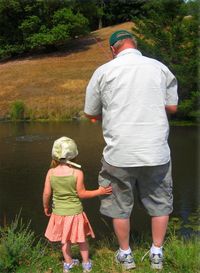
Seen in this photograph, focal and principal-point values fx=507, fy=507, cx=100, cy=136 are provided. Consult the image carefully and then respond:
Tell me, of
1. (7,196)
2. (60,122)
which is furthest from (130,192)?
(60,122)

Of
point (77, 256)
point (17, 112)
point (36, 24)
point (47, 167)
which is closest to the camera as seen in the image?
point (77, 256)

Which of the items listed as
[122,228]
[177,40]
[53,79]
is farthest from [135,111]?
[53,79]

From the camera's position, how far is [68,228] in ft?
13.0

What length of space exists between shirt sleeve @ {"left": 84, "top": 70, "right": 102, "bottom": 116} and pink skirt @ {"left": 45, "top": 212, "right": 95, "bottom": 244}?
0.84 meters

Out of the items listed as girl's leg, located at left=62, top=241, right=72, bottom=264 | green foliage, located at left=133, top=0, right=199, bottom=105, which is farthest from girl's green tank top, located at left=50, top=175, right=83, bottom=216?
green foliage, located at left=133, top=0, right=199, bottom=105

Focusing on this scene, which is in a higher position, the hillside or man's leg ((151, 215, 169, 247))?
the hillside

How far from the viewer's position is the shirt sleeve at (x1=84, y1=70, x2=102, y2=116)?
3.78 m

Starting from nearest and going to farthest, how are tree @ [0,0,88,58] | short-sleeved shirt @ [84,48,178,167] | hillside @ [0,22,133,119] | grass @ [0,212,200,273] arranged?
short-sleeved shirt @ [84,48,178,167] < grass @ [0,212,200,273] < hillside @ [0,22,133,119] < tree @ [0,0,88,58]

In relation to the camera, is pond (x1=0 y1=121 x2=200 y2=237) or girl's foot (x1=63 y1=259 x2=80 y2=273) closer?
girl's foot (x1=63 y1=259 x2=80 y2=273)

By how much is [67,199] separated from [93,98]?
2.72 feet

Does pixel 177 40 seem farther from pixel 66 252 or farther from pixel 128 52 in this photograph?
pixel 66 252

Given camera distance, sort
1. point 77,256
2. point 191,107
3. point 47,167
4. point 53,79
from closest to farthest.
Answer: point 77,256
point 47,167
point 191,107
point 53,79

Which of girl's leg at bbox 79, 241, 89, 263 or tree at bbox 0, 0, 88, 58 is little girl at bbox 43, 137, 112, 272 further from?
tree at bbox 0, 0, 88, 58

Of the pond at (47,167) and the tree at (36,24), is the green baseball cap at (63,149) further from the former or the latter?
the tree at (36,24)
